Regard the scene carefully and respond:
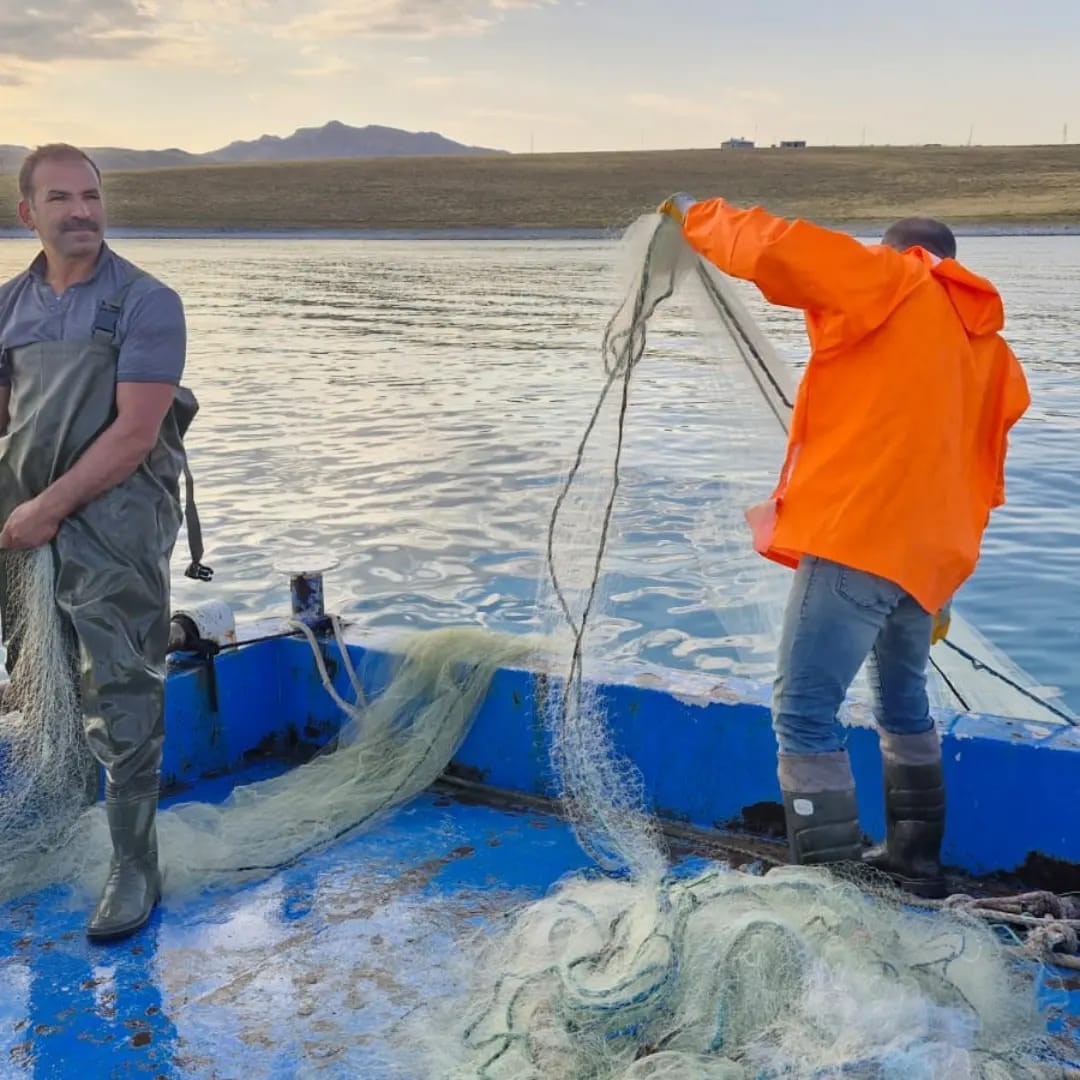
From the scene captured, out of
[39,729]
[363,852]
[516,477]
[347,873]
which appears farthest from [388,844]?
[516,477]

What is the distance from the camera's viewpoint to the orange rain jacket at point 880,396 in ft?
9.57

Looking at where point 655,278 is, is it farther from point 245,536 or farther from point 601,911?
point 245,536

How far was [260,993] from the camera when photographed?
10.1ft

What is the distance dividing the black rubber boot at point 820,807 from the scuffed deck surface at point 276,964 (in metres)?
0.65

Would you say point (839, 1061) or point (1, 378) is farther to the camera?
point (1, 378)

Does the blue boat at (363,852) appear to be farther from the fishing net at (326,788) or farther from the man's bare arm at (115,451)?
the man's bare arm at (115,451)

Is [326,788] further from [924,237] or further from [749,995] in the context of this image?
[924,237]

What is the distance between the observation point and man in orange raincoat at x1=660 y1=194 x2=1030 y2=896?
294 cm

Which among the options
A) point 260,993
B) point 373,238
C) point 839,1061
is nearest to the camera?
point 839,1061

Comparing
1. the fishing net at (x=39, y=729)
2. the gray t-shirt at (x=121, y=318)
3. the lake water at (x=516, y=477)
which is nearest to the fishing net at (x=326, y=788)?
the fishing net at (x=39, y=729)

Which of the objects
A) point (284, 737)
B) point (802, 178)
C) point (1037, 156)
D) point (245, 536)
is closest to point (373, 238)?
point (802, 178)

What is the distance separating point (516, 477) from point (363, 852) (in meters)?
7.76

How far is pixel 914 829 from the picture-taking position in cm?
345

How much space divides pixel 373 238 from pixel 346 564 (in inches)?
2408
